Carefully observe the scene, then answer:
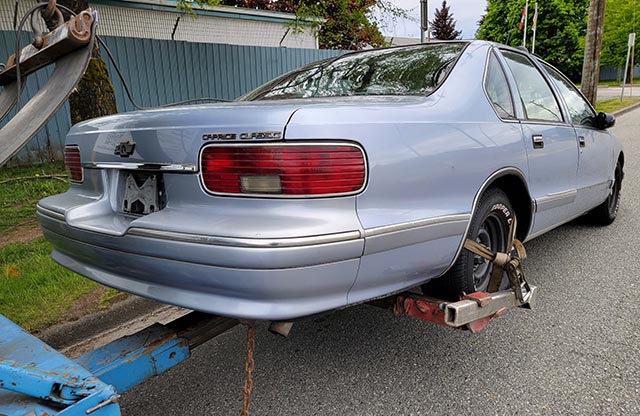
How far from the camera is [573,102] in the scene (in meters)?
3.81

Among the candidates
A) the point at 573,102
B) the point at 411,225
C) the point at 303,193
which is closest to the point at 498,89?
the point at 411,225

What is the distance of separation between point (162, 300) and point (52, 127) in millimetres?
7519

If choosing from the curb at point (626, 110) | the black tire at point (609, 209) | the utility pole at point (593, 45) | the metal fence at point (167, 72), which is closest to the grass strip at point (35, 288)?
the metal fence at point (167, 72)

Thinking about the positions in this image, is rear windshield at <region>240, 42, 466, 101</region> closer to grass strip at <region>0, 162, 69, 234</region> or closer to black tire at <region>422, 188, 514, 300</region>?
black tire at <region>422, 188, 514, 300</region>

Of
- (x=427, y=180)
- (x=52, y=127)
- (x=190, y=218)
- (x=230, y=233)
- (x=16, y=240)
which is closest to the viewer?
(x=230, y=233)

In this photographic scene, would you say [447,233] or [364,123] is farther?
[447,233]

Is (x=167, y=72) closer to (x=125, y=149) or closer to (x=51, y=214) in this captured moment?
(x=51, y=214)

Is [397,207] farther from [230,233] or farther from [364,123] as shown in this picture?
[230,233]

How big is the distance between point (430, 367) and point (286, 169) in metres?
1.45

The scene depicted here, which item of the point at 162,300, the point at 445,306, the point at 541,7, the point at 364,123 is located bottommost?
the point at 445,306

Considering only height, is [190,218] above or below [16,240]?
above

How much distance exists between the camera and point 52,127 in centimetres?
793

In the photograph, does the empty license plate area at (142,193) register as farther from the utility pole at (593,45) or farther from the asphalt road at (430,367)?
the utility pole at (593,45)

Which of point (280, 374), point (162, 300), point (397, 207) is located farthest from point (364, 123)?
point (280, 374)
